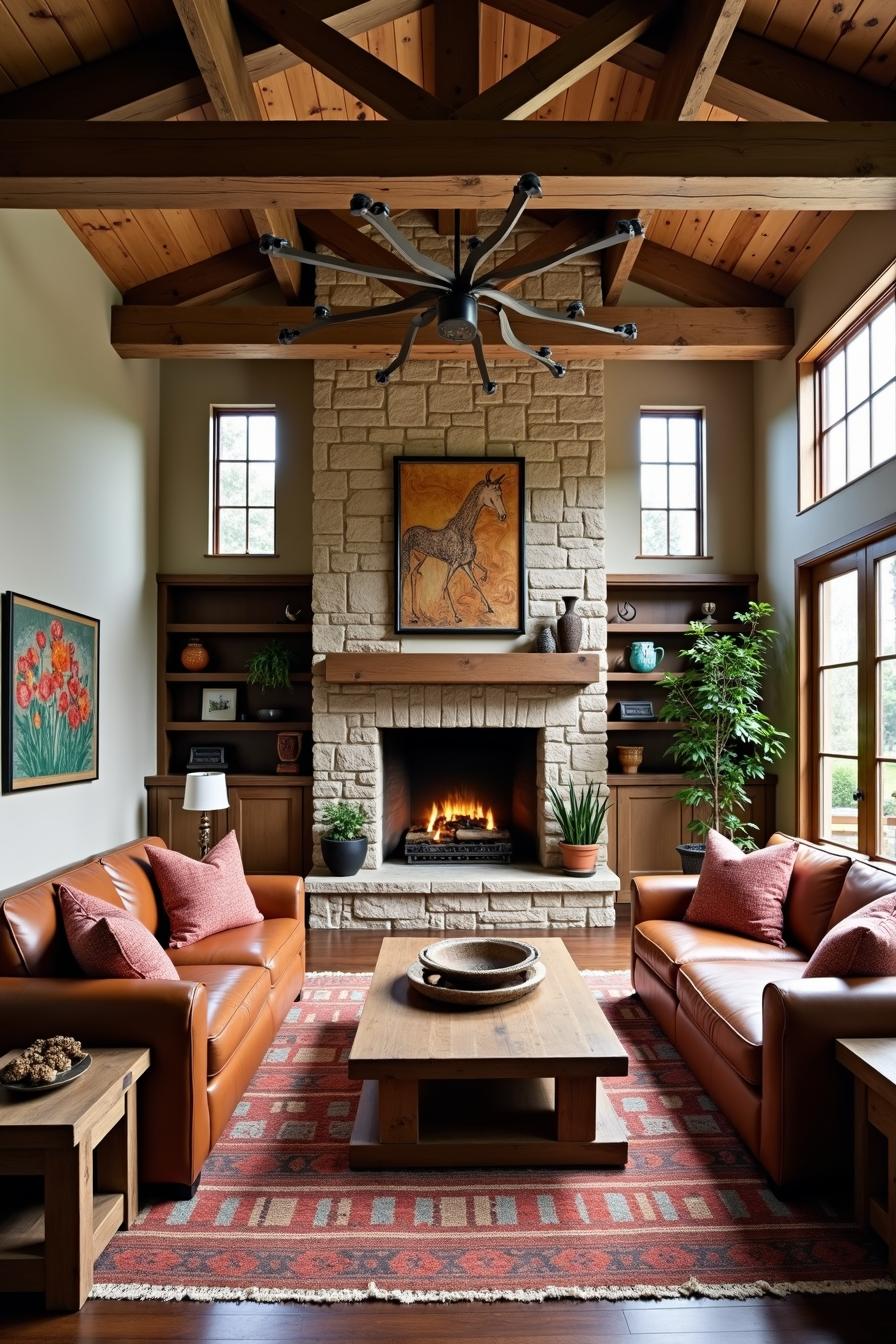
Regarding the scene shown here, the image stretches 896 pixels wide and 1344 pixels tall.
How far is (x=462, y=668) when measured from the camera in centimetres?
563

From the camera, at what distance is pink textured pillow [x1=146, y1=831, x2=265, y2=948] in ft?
11.4

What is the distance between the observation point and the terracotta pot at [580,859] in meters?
5.56

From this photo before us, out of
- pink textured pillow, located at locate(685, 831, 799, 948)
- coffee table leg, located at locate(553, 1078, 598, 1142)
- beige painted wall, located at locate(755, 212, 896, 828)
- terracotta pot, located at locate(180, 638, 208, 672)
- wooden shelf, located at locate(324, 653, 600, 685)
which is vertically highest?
beige painted wall, located at locate(755, 212, 896, 828)

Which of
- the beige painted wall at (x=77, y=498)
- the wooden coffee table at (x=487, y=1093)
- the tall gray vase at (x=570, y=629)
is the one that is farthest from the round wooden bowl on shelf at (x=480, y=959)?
the tall gray vase at (x=570, y=629)

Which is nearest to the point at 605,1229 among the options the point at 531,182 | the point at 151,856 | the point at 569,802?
the point at 151,856

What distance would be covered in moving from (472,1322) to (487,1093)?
98 cm

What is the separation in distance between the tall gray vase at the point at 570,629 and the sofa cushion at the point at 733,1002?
2733 millimetres

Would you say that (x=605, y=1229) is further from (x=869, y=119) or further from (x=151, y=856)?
(x=869, y=119)

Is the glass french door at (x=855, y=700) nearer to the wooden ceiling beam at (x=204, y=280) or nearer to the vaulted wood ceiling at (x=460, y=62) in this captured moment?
the vaulted wood ceiling at (x=460, y=62)

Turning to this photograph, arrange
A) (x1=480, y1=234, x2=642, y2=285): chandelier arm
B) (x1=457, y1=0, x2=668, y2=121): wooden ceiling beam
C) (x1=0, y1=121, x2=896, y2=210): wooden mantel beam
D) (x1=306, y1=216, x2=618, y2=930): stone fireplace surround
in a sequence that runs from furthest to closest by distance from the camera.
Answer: (x1=306, y1=216, x2=618, y2=930): stone fireplace surround → (x1=457, y1=0, x2=668, y2=121): wooden ceiling beam → (x1=0, y1=121, x2=896, y2=210): wooden mantel beam → (x1=480, y1=234, x2=642, y2=285): chandelier arm

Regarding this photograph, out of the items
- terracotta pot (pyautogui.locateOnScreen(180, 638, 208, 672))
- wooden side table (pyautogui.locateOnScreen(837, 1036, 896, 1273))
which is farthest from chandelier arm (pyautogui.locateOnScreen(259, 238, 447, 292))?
terracotta pot (pyautogui.locateOnScreen(180, 638, 208, 672))

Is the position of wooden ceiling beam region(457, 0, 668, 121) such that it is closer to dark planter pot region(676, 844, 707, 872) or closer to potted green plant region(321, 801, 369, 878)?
potted green plant region(321, 801, 369, 878)

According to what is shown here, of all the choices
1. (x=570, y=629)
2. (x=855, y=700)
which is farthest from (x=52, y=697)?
(x=855, y=700)

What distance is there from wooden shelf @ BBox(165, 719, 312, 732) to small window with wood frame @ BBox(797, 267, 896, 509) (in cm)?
359
